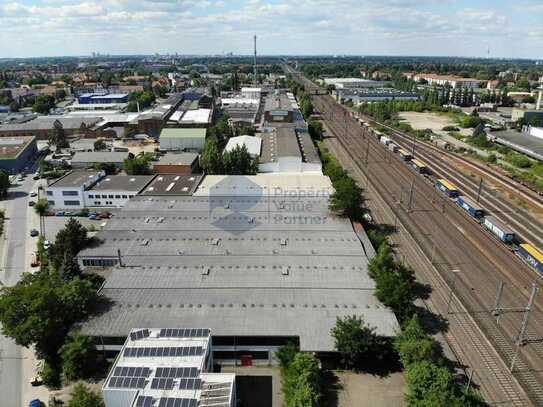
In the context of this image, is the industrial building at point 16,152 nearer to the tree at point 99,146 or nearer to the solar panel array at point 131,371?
the tree at point 99,146

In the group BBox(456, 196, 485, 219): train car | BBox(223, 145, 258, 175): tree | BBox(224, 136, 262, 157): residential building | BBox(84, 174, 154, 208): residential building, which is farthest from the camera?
BBox(224, 136, 262, 157): residential building

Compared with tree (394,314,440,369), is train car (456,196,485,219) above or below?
above

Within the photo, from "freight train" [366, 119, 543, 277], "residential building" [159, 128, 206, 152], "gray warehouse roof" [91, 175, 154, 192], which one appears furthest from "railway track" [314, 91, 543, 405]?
"gray warehouse roof" [91, 175, 154, 192]

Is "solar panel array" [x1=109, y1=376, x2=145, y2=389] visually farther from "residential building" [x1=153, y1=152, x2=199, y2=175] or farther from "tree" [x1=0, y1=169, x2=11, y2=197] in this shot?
"tree" [x1=0, y1=169, x2=11, y2=197]

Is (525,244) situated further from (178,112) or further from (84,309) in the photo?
(178,112)

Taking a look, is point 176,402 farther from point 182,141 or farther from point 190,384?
point 182,141

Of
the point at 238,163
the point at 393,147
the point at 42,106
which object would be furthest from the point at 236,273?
the point at 42,106
